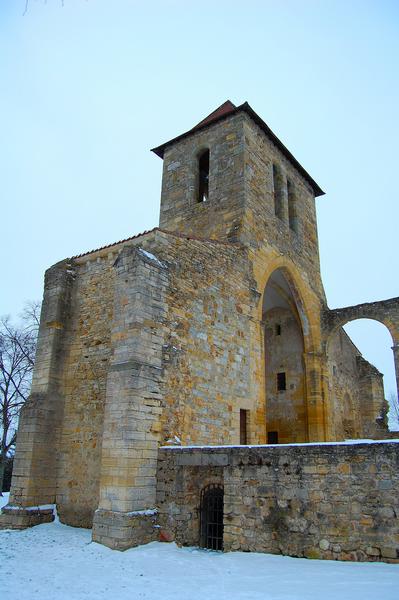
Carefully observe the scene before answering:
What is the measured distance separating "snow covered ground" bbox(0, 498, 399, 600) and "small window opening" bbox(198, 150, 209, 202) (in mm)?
11335

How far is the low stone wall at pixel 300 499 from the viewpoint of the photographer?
221 inches

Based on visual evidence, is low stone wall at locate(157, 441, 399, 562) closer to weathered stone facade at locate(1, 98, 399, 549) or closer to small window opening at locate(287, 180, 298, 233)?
weathered stone facade at locate(1, 98, 399, 549)

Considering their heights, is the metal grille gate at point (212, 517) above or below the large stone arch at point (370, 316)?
below

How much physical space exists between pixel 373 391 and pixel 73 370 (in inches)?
500

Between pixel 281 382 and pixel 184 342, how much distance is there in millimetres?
7839

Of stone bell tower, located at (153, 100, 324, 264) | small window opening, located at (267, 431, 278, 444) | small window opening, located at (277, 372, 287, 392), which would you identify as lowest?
small window opening, located at (267, 431, 278, 444)

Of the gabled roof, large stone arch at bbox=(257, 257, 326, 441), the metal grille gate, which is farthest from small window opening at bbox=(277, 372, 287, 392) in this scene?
the metal grille gate

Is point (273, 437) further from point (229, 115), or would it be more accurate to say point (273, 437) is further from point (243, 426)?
point (229, 115)

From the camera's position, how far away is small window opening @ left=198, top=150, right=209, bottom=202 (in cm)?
1561

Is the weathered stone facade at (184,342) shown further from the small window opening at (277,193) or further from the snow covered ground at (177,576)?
the snow covered ground at (177,576)

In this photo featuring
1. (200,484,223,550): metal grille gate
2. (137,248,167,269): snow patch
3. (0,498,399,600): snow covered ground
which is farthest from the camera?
(137,248,167,269): snow patch

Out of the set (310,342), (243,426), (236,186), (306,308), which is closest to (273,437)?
(310,342)

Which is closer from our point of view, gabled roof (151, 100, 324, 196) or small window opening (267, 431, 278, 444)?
gabled roof (151, 100, 324, 196)

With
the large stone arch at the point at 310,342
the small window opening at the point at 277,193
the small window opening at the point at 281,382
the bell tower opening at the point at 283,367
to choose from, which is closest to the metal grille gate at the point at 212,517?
the large stone arch at the point at 310,342
